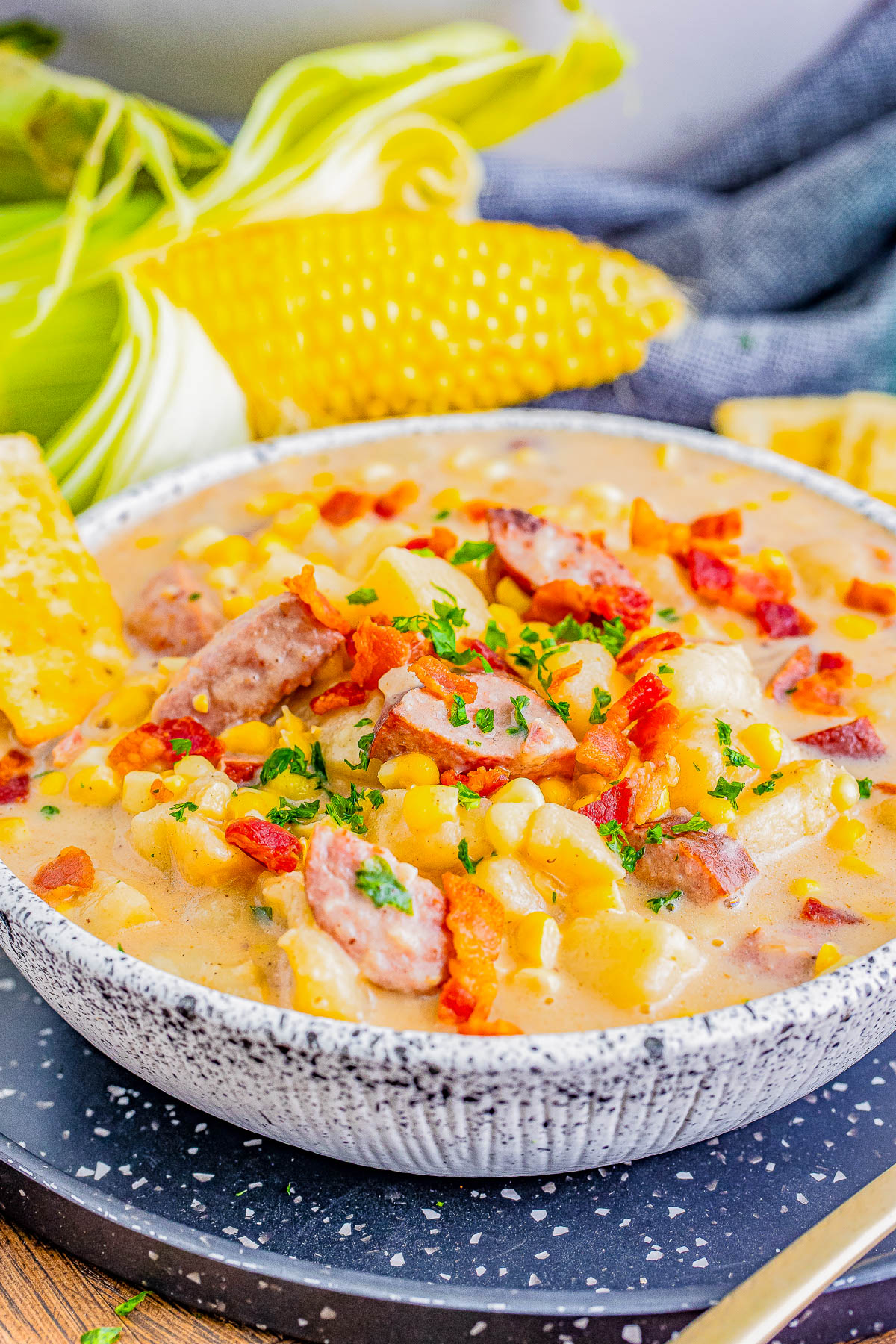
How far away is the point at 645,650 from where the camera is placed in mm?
2820

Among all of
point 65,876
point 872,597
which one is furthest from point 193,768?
point 872,597

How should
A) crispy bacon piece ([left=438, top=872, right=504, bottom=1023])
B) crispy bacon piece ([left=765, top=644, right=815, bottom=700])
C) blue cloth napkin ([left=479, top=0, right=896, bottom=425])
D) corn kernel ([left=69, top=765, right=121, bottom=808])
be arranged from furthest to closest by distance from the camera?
blue cloth napkin ([left=479, top=0, right=896, bottom=425])
crispy bacon piece ([left=765, top=644, right=815, bottom=700])
corn kernel ([left=69, top=765, right=121, bottom=808])
crispy bacon piece ([left=438, top=872, right=504, bottom=1023])

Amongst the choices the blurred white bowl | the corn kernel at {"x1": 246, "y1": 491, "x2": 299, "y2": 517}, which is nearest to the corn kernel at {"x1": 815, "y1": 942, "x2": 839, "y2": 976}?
the corn kernel at {"x1": 246, "y1": 491, "x2": 299, "y2": 517}

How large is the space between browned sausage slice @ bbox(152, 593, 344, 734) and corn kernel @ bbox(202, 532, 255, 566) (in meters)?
0.58

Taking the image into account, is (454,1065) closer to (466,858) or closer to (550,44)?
(466,858)

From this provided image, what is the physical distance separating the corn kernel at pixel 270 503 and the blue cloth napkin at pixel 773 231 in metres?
1.54

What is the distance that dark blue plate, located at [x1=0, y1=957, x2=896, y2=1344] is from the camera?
2180 millimetres

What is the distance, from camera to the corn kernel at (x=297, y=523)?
11.5 ft

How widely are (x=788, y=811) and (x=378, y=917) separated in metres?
0.88

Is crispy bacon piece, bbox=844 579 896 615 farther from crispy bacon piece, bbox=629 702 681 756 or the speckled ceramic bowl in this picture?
the speckled ceramic bowl

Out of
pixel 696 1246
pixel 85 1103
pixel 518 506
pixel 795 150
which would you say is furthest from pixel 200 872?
pixel 795 150

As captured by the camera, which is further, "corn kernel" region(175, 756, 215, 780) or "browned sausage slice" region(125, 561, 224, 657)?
"browned sausage slice" region(125, 561, 224, 657)

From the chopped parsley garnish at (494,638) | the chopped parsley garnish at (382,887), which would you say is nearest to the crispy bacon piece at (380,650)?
the chopped parsley garnish at (494,638)

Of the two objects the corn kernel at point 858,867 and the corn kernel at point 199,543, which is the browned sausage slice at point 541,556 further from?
the corn kernel at point 858,867
